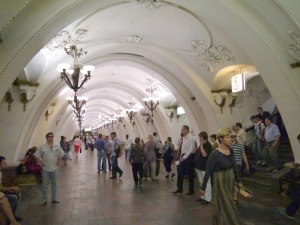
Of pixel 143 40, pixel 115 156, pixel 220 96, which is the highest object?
pixel 143 40

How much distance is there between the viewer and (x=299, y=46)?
555 cm

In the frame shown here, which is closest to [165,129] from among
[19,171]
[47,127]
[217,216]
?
[47,127]

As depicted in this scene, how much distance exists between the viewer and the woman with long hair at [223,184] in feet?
11.7

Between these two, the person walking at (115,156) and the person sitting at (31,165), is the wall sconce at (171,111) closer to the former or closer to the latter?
the person walking at (115,156)

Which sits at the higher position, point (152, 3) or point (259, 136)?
point (152, 3)

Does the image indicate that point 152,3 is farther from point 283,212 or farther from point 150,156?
point 283,212

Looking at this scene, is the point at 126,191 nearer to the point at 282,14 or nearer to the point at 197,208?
the point at 197,208

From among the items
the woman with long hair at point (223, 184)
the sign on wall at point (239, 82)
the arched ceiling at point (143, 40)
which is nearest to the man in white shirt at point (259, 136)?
the sign on wall at point (239, 82)

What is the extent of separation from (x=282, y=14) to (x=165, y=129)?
39.0 feet

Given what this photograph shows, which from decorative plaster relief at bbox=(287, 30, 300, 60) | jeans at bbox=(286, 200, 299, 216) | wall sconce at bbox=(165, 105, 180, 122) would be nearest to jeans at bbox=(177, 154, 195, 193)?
jeans at bbox=(286, 200, 299, 216)

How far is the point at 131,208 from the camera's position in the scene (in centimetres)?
574

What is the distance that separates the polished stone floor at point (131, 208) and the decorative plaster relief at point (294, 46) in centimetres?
281

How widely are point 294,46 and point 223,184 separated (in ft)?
11.1

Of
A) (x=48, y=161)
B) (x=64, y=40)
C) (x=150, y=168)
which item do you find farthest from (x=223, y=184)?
(x=150, y=168)
